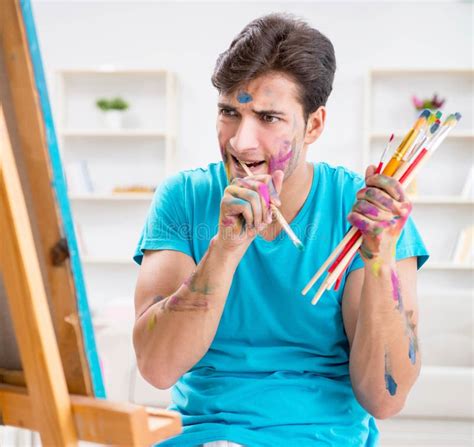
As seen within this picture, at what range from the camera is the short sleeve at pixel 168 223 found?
1.41 m

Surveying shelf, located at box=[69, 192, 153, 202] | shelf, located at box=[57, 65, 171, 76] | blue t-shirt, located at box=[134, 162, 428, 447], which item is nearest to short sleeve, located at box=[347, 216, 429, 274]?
blue t-shirt, located at box=[134, 162, 428, 447]

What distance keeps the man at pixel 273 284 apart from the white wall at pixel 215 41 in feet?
12.0

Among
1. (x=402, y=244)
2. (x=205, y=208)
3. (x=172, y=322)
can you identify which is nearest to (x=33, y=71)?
(x=172, y=322)

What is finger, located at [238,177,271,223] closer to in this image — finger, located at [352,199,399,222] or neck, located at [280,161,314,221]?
finger, located at [352,199,399,222]

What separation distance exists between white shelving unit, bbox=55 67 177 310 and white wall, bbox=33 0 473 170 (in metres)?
0.17

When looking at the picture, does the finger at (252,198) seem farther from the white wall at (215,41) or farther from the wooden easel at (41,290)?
the white wall at (215,41)

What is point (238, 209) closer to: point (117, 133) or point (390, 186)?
point (390, 186)

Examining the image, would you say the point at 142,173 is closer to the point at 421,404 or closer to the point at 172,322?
the point at 421,404

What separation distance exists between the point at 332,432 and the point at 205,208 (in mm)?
511

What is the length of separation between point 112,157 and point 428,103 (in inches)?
89.0

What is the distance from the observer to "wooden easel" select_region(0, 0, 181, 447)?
0.76m

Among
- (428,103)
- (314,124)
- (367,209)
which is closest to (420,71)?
(428,103)

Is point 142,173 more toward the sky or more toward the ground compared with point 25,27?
more toward the ground

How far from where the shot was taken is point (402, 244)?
1.37 meters
